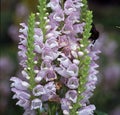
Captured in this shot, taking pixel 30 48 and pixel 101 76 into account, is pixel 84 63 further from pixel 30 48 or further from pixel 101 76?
pixel 101 76

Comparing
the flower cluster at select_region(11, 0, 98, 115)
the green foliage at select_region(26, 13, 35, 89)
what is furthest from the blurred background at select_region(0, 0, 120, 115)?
the green foliage at select_region(26, 13, 35, 89)

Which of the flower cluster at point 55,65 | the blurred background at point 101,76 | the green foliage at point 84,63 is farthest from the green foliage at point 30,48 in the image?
the blurred background at point 101,76

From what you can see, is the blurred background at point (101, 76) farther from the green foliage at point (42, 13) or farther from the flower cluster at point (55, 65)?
the green foliage at point (42, 13)

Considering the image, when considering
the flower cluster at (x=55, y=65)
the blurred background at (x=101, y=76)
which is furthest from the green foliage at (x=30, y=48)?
the blurred background at (x=101, y=76)

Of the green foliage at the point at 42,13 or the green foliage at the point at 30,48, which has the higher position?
the green foliage at the point at 42,13

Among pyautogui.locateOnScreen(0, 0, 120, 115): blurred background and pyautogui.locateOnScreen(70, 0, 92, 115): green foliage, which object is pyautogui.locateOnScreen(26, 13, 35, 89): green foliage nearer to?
pyautogui.locateOnScreen(70, 0, 92, 115): green foliage

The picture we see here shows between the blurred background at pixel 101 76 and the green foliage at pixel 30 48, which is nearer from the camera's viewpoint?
the green foliage at pixel 30 48

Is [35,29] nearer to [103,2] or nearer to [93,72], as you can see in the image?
[93,72]

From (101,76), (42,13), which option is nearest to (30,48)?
(42,13)
